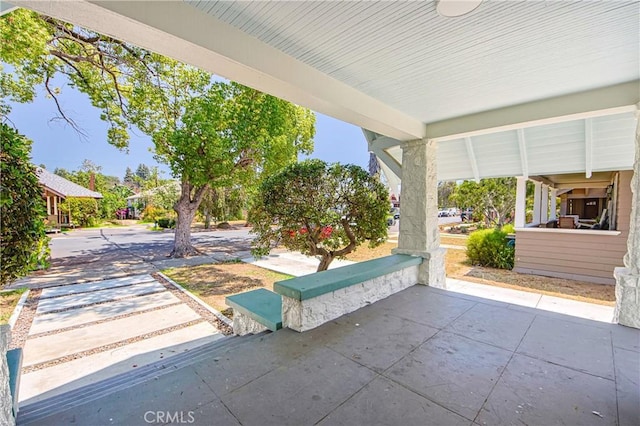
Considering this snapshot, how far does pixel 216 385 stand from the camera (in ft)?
6.49

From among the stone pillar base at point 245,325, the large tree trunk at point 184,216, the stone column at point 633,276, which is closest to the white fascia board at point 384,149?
the stone column at point 633,276

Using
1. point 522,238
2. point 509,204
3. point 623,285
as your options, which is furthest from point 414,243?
point 509,204

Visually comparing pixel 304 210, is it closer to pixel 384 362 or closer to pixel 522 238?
pixel 384 362

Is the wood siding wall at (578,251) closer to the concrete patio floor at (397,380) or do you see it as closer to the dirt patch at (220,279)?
the concrete patio floor at (397,380)

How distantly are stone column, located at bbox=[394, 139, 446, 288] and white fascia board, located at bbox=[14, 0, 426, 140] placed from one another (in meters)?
1.61

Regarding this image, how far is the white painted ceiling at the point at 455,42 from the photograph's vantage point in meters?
1.90

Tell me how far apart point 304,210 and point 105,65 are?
24.7ft

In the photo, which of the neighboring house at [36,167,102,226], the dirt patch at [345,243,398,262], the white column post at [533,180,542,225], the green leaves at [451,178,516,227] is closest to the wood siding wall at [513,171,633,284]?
the white column post at [533,180,542,225]

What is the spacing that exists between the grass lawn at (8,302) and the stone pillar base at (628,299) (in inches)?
337

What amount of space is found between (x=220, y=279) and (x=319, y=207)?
13.0ft

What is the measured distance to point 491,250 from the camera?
27.7 feet

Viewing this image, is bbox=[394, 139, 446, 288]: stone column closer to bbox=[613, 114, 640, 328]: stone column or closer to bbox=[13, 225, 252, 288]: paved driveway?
bbox=[613, 114, 640, 328]: stone column

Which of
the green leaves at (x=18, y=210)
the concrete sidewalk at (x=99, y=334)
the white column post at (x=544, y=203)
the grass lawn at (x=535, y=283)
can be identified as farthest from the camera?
the white column post at (x=544, y=203)

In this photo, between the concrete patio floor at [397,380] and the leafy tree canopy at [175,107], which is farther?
the leafy tree canopy at [175,107]
